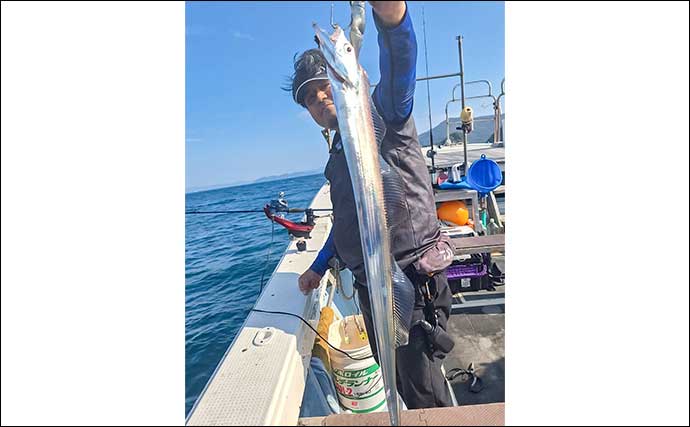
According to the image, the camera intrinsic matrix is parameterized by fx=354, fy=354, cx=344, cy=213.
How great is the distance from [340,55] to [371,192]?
382 millimetres

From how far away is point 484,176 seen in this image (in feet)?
12.6

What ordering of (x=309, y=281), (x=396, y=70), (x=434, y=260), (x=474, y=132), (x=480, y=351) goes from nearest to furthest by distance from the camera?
1. (x=396, y=70)
2. (x=434, y=260)
3. (x=309, y=281)
4. (x=480, y=351)
5. (x=474, y=132)

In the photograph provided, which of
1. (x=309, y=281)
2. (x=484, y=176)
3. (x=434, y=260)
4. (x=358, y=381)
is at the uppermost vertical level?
(x=484, y=176)

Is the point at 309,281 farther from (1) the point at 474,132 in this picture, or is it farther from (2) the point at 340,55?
(1) the point at 474,132

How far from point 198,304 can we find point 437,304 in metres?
3.93

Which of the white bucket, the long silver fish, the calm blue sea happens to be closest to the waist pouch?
the long silver fish

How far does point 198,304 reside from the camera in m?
4.65

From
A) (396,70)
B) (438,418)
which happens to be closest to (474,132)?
(396,70)

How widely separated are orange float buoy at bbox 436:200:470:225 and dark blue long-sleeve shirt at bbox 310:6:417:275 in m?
2.63

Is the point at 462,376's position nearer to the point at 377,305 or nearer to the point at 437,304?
the point at 437,304

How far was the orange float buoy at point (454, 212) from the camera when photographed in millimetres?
3760
